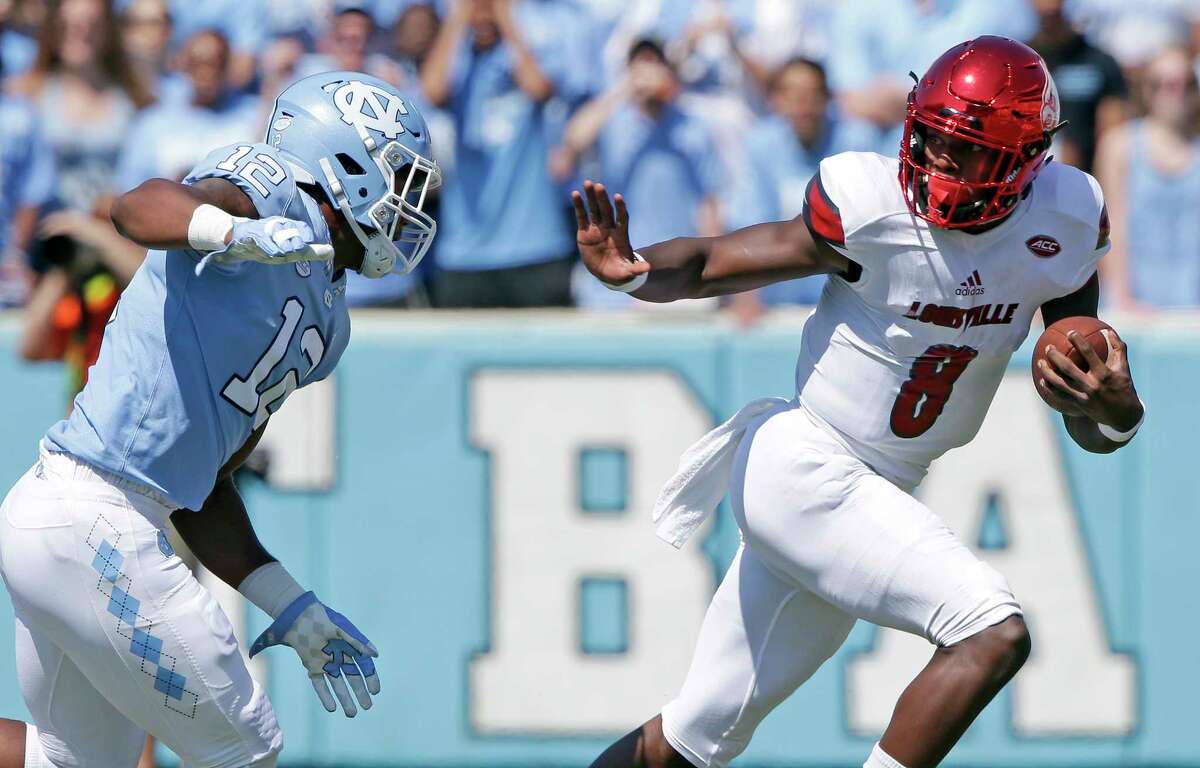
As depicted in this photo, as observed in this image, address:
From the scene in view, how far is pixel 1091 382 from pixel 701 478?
3.12 feet

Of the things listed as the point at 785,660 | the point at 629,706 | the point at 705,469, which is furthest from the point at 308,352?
the point at 629,706

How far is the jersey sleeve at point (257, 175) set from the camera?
3254mm

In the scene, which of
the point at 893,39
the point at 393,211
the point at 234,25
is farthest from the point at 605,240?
the point at 234,25

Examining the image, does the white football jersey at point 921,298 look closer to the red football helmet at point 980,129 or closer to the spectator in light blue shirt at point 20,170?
the red football helmet at point 980,129

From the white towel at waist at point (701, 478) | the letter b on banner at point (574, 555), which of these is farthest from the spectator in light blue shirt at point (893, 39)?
the white towel at waist at point (701, 478)

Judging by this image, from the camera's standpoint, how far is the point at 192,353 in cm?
330

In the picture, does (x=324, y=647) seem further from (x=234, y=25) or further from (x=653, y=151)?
(x=234, y=25)

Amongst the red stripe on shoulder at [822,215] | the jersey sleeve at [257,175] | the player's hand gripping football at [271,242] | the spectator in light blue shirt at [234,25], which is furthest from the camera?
the spectator in light blue shirt at [234,25]

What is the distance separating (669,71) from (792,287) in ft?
3.05

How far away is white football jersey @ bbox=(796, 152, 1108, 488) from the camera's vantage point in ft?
11.7

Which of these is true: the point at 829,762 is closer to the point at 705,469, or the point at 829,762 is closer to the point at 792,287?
the point at 792,287

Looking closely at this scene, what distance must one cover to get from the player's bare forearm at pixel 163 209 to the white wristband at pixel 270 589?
87cm

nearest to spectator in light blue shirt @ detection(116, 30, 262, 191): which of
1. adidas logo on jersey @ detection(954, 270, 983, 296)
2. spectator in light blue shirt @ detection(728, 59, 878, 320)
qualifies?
spectator in light blue shirt @ detection(728, 59, 878, 320)

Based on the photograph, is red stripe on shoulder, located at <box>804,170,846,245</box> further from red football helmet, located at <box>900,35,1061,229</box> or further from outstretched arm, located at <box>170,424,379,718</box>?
outstretched arm, located at <box>170,424,379,718</box>
